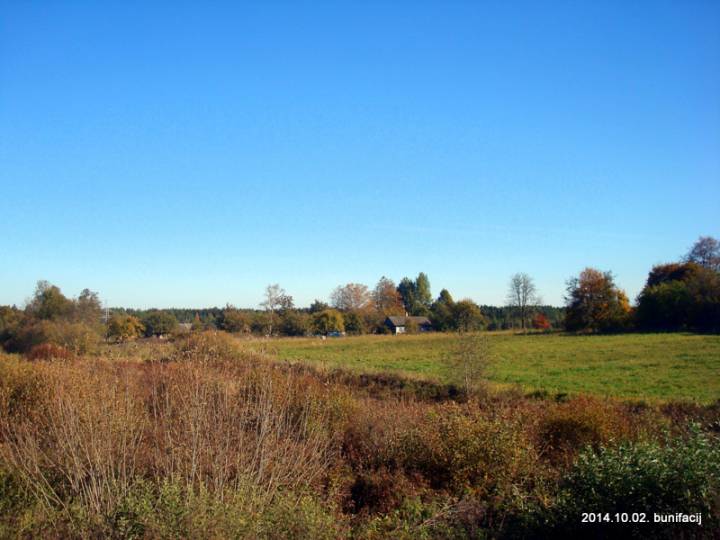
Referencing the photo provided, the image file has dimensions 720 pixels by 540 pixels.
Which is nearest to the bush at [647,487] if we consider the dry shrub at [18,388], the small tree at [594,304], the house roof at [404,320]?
the dry shrub at [18,388]

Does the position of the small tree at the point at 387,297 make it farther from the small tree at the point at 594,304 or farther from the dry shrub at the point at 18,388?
the dry shrub at the point at 18,388

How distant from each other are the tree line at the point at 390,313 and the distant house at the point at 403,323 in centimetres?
116

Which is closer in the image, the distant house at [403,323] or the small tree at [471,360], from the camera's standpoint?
the small tree at [471,360]

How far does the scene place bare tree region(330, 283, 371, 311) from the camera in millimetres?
97750

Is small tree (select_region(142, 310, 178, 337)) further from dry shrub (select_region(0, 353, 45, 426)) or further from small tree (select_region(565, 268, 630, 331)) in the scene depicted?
small tree (select_region(565, 268, 630, 331))

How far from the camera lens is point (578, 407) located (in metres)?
10.4

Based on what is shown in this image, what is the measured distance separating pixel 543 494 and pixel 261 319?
3704 cm

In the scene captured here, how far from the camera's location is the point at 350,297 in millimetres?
98312

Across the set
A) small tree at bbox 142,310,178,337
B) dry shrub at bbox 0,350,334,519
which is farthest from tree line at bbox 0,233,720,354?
dry shrub at bbox 0,350,334,519

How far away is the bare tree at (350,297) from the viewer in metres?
97.8

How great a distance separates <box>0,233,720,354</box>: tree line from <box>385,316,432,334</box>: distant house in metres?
1.16

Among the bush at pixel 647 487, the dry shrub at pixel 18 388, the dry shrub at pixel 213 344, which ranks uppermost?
the dry shrub at pixel 213 344

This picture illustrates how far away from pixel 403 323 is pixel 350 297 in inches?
777

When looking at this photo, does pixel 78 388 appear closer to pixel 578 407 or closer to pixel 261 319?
pixel 578 407
